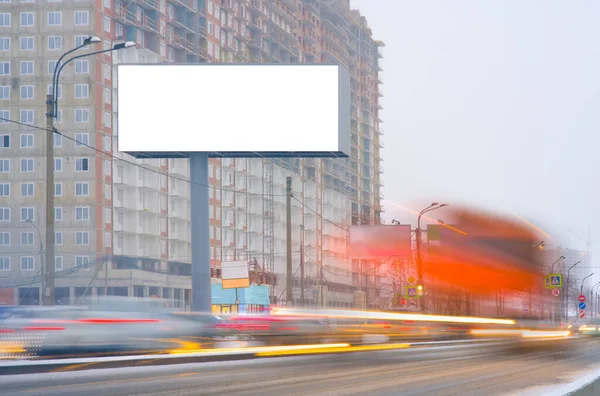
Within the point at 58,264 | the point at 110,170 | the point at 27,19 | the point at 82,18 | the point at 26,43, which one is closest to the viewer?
the point at 58,264

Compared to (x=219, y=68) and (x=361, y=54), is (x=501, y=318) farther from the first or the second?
(x=361, y=54)

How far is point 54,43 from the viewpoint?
97.1 metres

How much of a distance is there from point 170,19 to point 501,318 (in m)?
71.8

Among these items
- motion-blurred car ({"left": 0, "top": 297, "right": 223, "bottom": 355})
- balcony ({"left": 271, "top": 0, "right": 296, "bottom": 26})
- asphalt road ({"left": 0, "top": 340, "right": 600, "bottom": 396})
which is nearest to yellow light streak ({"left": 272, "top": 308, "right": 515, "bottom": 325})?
asphalt road ({"left": 0, "top": 340, "right": 600, "bottom": 396})

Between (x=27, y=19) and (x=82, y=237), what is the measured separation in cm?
1970

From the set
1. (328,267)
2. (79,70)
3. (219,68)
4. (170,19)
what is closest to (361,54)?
(328,267)

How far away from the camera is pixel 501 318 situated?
40.8m

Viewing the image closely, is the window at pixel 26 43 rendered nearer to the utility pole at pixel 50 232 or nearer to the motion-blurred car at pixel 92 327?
the utility pole at pixel 50 232

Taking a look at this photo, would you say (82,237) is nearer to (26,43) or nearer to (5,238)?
(5,238)

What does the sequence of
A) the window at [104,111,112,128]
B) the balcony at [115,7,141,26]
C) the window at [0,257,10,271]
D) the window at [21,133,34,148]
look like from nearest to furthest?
the window at [0,257,10,271] → the window at [21,133,34,148] → the window at [104,111,112,128] → the balcony at [115,7,141,26]

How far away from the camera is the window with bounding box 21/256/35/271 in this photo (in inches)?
3775

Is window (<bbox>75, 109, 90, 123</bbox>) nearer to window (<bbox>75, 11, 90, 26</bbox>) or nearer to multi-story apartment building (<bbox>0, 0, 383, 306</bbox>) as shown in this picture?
multi-story apartment building (<bbox>0, 0, 383, 306</bbox>)

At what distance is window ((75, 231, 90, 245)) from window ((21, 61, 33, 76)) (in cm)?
1455

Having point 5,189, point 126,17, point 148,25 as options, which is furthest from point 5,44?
point 148,25
